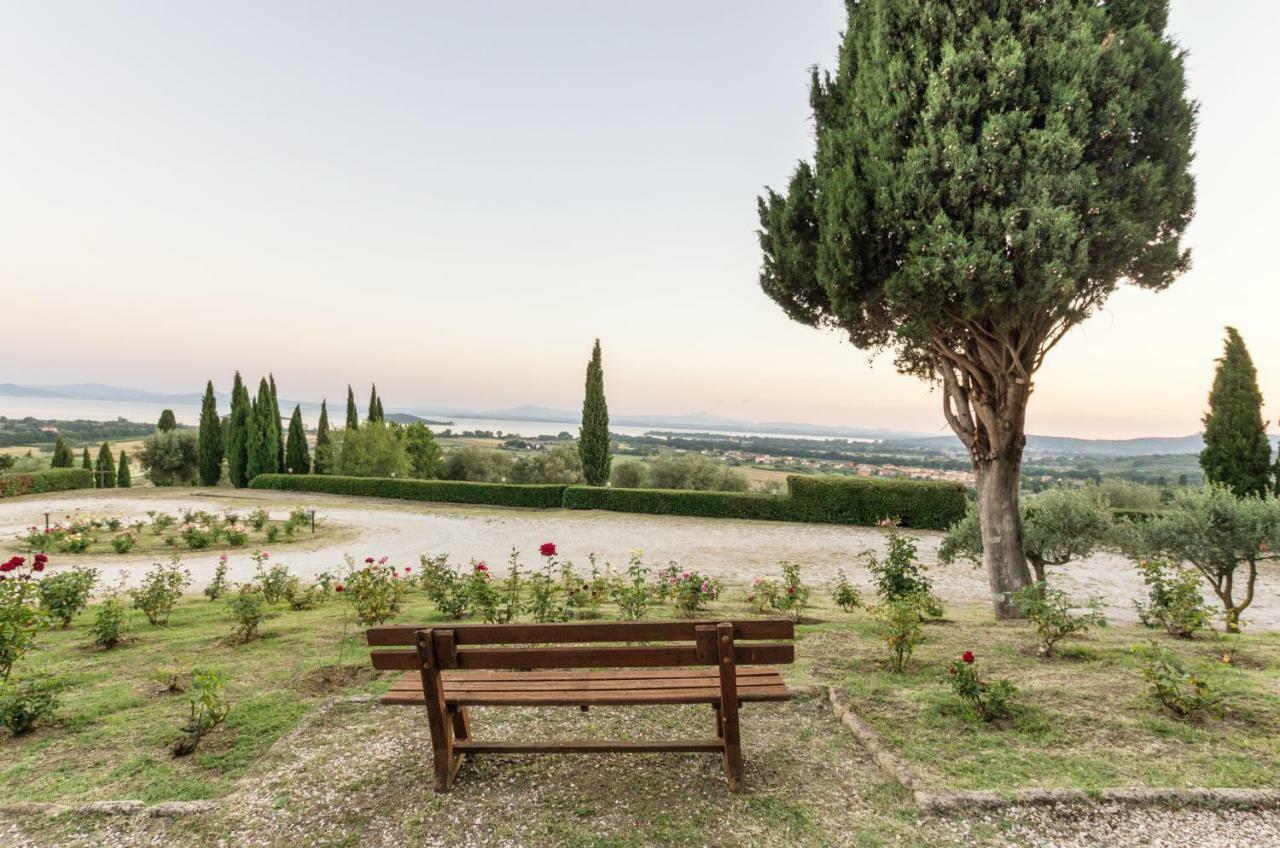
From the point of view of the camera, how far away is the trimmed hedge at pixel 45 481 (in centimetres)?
2434

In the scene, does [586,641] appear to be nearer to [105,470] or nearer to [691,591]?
[691,591]

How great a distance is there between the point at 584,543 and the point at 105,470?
32.3m

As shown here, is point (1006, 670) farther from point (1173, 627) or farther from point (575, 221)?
point (575, 221)

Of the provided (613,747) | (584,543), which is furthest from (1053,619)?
(584,543)

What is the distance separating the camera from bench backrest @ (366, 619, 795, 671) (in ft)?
9.32

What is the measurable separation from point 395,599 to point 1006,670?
633 cm

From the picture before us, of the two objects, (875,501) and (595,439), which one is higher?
(595,439)

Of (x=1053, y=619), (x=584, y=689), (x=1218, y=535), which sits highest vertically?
(x=1218, y=535)

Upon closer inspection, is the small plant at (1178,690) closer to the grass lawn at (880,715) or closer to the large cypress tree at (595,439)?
the grass lawn at (880,715)

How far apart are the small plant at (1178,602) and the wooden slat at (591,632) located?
5.18m

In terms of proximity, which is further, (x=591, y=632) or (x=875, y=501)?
(x=875, y=501)

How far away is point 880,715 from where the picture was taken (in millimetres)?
3967

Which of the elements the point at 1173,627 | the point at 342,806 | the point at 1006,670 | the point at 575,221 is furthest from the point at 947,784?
the point at 575,221

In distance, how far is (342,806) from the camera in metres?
2.91
